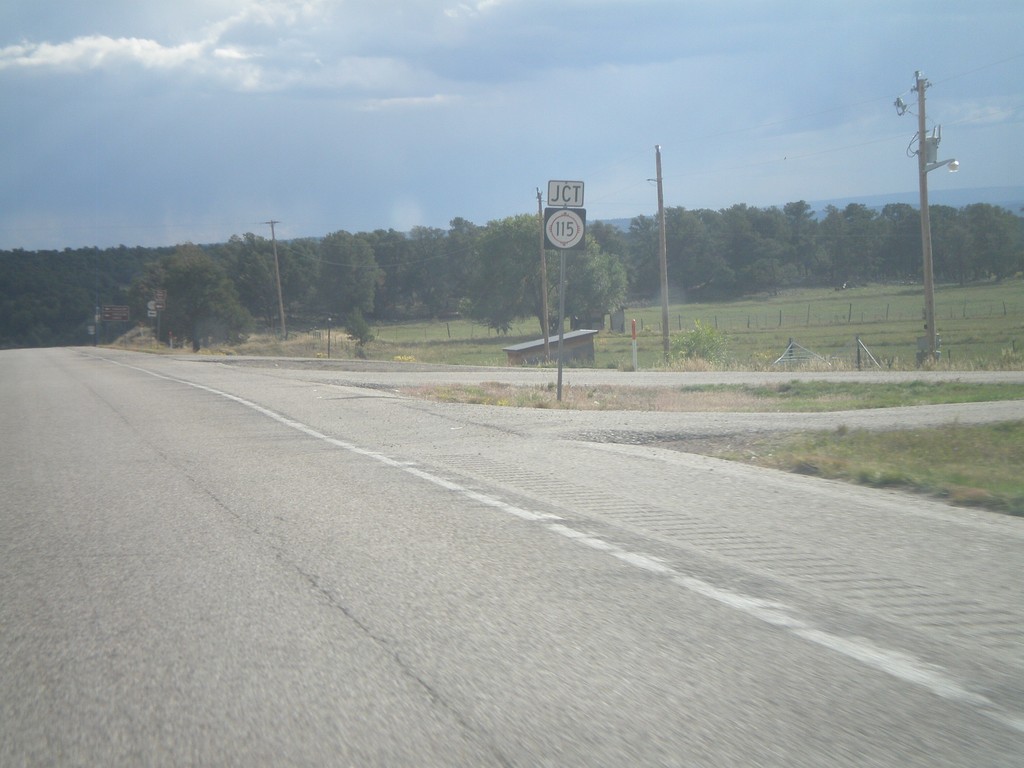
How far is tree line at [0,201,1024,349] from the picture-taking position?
78.9 metres

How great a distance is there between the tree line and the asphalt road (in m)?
60.9

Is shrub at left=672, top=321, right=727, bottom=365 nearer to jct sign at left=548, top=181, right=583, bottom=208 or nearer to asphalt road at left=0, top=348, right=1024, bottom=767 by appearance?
jct sign at left=548, top=181, right=583, bottom=208

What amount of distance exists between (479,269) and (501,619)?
272ft

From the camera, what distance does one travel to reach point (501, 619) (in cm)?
558

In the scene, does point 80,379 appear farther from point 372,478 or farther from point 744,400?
point 372,478

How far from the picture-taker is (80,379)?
100 feet

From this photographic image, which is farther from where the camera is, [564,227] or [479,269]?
[479,269]

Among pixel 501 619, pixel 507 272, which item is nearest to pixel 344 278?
pixel 507 272

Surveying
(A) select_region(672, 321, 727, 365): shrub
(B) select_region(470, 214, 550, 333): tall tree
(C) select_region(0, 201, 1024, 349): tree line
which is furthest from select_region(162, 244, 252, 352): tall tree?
(A) select_region(672, 321, 727, 365): shrub

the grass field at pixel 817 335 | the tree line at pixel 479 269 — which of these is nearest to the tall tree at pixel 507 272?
the tree line at pixel 479 269

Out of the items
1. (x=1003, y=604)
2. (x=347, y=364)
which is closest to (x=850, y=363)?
(x=347, y=364)

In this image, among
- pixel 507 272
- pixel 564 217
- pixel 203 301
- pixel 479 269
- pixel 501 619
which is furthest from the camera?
pixel 479 269

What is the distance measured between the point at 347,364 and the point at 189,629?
3699 cm

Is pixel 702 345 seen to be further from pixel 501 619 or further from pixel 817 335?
pixel 501 619
